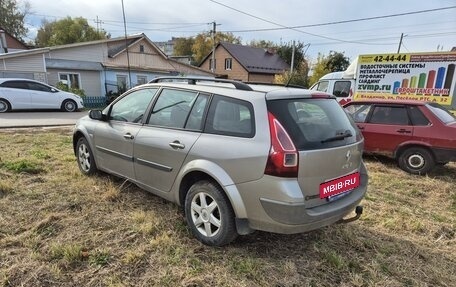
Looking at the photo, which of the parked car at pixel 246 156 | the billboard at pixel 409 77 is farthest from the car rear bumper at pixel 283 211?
the billboard at pixel 409 77

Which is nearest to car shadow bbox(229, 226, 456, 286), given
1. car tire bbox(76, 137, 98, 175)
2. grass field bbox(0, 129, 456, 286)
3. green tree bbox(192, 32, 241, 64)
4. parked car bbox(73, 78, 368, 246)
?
grass field bbox(0, 129, 456, 286)

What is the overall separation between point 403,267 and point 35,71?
851 inches

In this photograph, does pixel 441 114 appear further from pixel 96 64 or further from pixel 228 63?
pixel 228 63

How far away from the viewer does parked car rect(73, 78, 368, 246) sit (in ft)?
8.83

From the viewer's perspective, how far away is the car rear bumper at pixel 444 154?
18.9ft

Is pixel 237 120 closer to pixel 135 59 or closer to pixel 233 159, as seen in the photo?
pixel 233 159

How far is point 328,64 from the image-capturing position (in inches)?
1425

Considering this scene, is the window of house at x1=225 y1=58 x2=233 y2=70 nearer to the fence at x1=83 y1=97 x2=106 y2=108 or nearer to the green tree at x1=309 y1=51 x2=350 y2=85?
the green tree at x1=309 y1=51 x2=350 y2=85

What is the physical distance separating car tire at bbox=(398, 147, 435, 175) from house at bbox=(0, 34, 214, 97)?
19049 millimetres

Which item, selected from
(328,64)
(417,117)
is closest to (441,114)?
(417,117)

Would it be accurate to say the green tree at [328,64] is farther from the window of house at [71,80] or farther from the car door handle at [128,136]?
the car door handle at [128,136]

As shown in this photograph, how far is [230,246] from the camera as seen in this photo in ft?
10.5

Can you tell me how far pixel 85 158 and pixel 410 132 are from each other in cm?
587

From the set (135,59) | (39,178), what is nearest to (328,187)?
(39,178)
